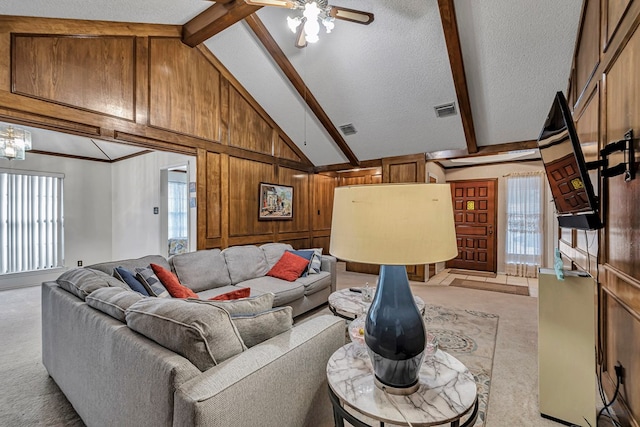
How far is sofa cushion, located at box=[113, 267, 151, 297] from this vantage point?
7.05 ft

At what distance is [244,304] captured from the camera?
138cm

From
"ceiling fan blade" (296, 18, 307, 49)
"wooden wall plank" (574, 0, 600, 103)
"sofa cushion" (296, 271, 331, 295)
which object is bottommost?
"sofa cushion" (296, 271, 331, 295)

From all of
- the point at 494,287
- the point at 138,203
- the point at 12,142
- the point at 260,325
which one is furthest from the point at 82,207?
the point at 494,287

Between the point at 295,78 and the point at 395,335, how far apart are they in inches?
161

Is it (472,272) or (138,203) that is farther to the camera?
(472,272)

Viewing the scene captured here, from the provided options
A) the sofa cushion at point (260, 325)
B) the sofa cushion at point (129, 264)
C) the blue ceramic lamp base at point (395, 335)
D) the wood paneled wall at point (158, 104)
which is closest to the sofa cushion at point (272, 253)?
the wood paneled wall at point (158, 104)

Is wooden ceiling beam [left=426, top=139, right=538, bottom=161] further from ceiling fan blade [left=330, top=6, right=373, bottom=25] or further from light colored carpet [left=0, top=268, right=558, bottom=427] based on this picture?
ceiling fan blade [left=330, top=6, right=373, bottom=25]

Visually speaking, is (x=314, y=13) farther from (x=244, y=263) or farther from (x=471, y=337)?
(x=471, y=337)

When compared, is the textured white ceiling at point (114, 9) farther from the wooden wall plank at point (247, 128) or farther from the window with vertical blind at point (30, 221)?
the window with vertical blind at point (30, 221)

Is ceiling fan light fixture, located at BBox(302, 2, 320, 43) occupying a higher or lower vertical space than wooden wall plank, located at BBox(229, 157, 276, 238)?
higher

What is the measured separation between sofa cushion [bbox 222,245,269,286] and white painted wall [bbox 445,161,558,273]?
4.97 metres

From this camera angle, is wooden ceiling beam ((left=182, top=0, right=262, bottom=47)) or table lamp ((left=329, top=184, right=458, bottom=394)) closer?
table lamp ((left=329, top=184, right=458, bottom=394))

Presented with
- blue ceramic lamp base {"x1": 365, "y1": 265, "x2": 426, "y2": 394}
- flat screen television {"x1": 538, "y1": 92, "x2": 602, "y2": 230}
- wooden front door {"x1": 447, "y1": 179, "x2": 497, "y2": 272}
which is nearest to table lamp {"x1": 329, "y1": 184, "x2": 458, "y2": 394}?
blue ceramic lamp base {"x1": 365, "y1": 265, "x2": 426, "y2": 394}

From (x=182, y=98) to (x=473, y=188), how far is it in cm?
594
